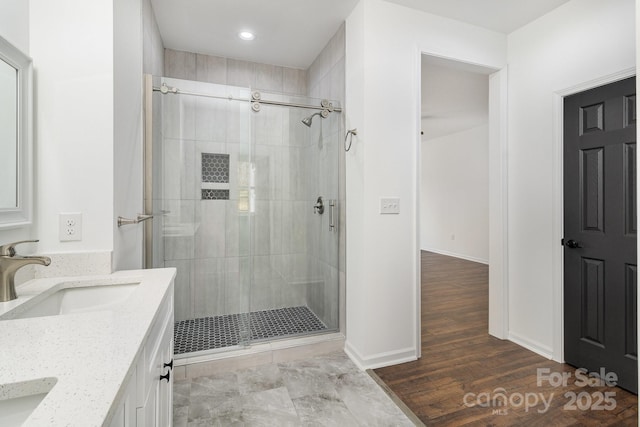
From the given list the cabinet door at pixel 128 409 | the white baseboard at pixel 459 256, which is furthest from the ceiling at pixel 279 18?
the white baseboard at pixel 459 256

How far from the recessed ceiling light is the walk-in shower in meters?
0.58

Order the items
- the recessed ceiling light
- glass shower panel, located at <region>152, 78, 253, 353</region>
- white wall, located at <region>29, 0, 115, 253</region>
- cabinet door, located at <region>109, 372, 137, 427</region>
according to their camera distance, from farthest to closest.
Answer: the recessed ceiling light → glass shower panel, located at <region>152, 78, 253, 353</region> → white wall, located at <region>29, 0, 115, 253</region> → cabinet door, located at <region>109, 372, 137, 427</region>

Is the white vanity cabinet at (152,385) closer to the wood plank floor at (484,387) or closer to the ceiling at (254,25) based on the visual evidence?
the wood plank floor at (484,387)

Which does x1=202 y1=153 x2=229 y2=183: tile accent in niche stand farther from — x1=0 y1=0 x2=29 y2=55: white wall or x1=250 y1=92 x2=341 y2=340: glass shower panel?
x1=0 y1=0 x2=29 y2=55: white wall

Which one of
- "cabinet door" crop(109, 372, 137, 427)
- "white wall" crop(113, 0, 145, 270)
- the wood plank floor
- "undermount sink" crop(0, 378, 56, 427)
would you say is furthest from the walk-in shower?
"undermount sink" crop(0, 378, 56, 427)

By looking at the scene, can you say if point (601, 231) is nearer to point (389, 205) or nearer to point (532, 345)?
point (532, 345)

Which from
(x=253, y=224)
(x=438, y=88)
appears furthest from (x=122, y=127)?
(x=438, y=88)

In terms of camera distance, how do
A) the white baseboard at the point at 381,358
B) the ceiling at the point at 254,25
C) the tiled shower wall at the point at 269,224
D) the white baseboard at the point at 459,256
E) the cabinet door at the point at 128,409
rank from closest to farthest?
the cabinet door at the point at 128,409 → the white baseboard at the point at 381,358 → the ceiling at the point at 254,25 → the tiled shower wall at the point at 269,224 → the white baseboard at the point at 459,256

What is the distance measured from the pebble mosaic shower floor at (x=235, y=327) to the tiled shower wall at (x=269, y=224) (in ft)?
0.22

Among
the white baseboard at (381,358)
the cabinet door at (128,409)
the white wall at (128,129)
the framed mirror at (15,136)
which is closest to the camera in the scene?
the cabinet door at (128,409)

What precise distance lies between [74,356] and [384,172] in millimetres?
2003

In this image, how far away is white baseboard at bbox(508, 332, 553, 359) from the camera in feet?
7.93

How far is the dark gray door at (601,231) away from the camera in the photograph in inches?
78.1

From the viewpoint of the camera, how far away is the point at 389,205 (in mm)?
2322
